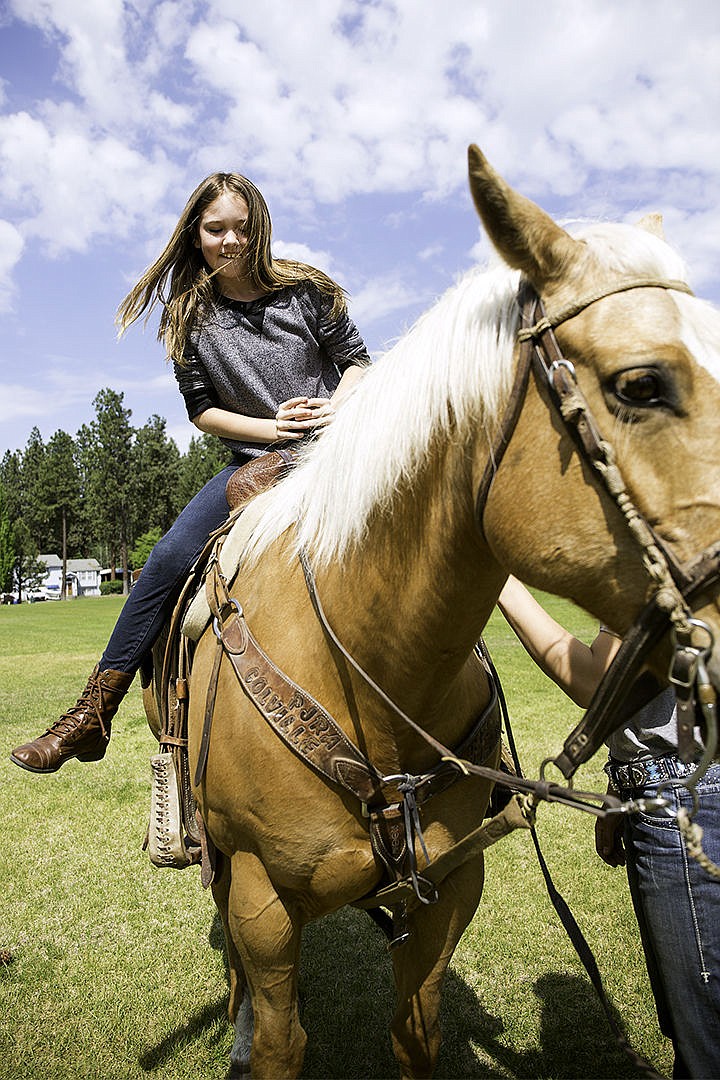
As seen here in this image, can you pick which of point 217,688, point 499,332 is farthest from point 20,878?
point 499,332

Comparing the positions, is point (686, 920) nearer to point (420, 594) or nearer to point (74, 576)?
point (420, 594)

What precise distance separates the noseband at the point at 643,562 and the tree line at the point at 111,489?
57438 millimetres

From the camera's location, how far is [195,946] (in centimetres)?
455

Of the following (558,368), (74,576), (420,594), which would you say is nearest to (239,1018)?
(420,594)

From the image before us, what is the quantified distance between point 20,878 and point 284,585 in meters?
4.65

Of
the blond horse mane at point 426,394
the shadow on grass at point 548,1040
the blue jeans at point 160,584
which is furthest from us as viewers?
the shadow on grass at point 548,1040

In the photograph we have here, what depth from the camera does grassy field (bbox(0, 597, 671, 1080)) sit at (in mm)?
3498

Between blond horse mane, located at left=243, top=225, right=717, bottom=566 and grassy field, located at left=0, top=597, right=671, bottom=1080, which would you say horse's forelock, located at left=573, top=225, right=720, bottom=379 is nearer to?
blond horse mane, located at left=243, top=225, right=717, bottom=566

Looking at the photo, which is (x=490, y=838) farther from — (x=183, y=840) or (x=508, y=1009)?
(x=508, y=1009)

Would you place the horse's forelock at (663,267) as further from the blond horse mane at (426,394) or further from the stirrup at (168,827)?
the stirrup at (168,827)

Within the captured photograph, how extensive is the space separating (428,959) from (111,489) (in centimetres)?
6356

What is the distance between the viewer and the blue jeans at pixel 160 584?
10.5ft

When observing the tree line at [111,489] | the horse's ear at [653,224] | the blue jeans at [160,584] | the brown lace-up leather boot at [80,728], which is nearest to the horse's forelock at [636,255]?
the horse's ear at [653,224]

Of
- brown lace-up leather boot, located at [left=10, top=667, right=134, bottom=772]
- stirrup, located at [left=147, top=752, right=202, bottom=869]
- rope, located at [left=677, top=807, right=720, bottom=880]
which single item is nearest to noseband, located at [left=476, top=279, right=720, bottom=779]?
rope, located at [left=677, top=807, right=720, bottom=880]
